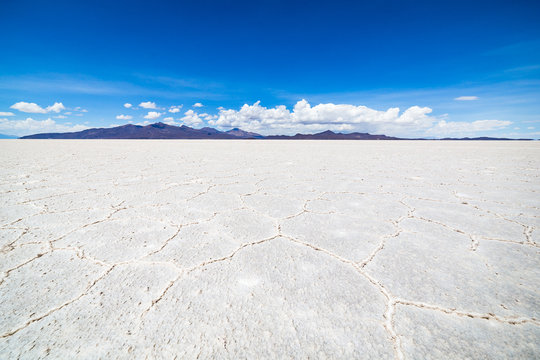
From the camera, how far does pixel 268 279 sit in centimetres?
100

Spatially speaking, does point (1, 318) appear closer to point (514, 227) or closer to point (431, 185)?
point (514, 227)

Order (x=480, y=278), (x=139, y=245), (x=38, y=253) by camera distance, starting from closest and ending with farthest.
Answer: (x=480, y=278)
(x=38, y=253)
(x=139, y=245)

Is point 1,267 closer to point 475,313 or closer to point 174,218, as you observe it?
point 174,218

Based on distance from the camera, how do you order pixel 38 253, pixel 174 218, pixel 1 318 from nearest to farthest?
pixel 1 318 → pixel 38 253 → pixel 174 218

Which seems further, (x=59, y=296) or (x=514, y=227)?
(x=514, y=227)

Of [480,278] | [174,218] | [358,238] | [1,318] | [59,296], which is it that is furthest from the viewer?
[174,218]

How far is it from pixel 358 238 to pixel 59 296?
1.48m

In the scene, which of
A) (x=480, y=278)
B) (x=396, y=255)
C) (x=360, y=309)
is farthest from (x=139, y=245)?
(x=480, y=278)

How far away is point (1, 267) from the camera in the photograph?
1.06 m

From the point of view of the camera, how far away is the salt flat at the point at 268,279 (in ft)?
2.32

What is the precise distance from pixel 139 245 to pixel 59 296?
0.42m

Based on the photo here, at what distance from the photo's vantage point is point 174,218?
1.68 metres

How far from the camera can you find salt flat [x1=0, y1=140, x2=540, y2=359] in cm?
71

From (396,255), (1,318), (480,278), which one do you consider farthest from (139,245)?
(480,278)
